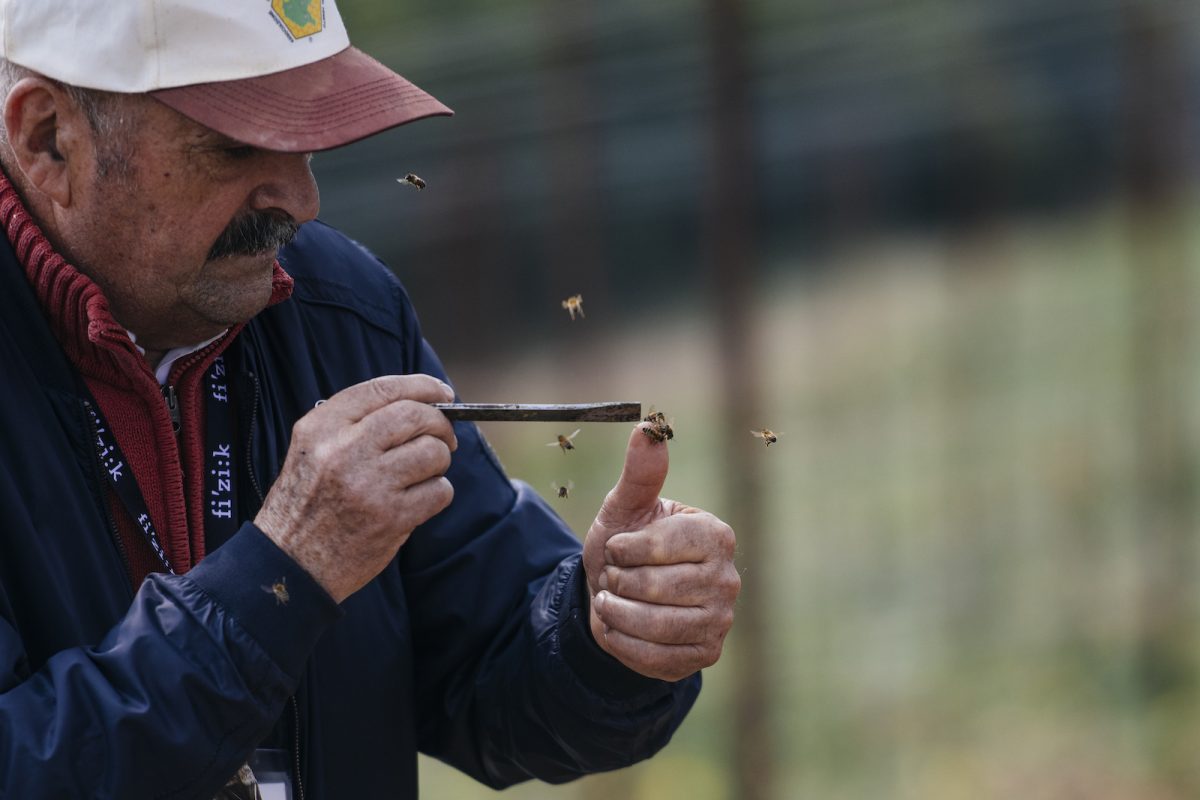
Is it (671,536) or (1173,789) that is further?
(1173,789)

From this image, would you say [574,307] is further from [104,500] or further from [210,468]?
[104,500]

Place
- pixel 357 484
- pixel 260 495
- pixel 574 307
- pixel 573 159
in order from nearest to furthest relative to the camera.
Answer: pixel 357 484, pixel 260 495, pixel 574 307, pixel 573 159

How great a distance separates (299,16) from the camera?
2275 mm

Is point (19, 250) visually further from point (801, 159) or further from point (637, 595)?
point (801, 159)

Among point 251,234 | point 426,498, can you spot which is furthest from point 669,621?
point 251,234

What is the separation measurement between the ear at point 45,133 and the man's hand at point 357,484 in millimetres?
561

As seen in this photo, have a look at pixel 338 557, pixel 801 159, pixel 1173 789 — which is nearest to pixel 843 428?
pixel 801 159

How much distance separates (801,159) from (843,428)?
37.7 inches

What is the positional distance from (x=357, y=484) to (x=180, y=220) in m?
0.54

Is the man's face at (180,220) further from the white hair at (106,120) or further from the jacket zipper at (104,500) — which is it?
the jacket zipper at (104,500)

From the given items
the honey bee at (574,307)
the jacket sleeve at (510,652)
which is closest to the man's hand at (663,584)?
the jacket sleeve at (510,652)

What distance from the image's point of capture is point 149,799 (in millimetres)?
1895

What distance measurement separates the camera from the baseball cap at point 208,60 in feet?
7.02

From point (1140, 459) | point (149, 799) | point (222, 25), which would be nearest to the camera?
point (149, 799)
